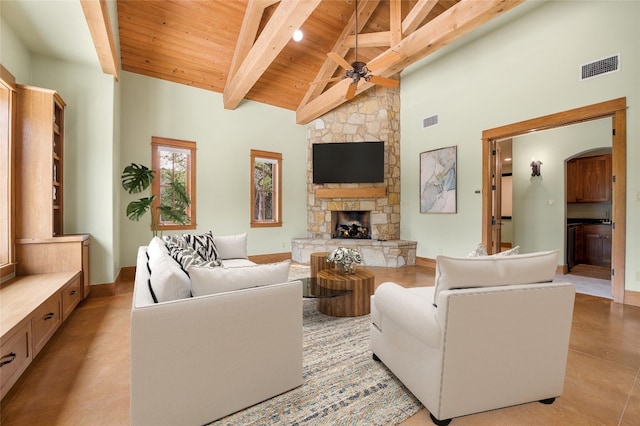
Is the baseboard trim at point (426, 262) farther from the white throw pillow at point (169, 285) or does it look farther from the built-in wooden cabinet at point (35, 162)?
the built-in wooden cabinet at point (35, 162)

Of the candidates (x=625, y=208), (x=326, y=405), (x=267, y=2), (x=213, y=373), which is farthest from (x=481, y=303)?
(x=267, y=2)

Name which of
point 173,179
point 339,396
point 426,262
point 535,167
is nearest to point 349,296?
point 339,396

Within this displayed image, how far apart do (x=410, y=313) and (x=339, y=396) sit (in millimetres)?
688

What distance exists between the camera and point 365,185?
20.2 feet

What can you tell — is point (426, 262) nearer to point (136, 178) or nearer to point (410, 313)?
point (410, 313)

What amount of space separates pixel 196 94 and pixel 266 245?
3259mm

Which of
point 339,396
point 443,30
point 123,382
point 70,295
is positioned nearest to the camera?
point 339,396

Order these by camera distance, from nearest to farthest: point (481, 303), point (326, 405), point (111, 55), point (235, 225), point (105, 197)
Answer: point (481, 303)
point (326, 405)
point (111, 55)
point (105, 197)
point (235, 225)

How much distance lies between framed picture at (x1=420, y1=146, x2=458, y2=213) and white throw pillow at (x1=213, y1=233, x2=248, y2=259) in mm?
3697

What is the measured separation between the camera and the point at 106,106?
359cm

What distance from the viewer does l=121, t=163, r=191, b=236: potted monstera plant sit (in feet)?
13.5

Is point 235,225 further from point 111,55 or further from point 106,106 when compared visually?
point 111,55

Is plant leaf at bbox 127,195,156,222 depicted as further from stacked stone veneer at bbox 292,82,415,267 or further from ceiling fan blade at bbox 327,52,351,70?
ceiling fan blade at bbox 327,52,351,70

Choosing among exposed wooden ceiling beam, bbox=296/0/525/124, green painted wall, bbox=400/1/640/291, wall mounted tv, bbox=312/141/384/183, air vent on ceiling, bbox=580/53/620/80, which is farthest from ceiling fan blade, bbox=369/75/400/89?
air vent on ceiling, bbox=580/53/620/80
